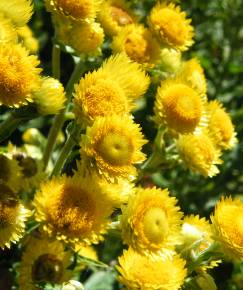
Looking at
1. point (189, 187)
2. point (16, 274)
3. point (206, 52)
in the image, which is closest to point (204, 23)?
point (206, 52)

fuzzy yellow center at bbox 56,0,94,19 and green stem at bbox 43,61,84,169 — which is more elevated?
fuzzy yellow center at bbox 56,0,94,19

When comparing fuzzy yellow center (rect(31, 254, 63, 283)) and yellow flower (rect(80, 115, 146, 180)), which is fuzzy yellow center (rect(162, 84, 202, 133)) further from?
fuzzy yellow center (rect(31, 254, 63, 283))

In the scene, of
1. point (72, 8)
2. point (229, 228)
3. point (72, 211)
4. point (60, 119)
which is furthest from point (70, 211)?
point (72, 8)

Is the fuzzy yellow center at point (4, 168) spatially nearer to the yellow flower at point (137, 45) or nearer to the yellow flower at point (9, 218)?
the yellow flower at point (9, 218)

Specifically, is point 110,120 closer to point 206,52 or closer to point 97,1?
point 97,1

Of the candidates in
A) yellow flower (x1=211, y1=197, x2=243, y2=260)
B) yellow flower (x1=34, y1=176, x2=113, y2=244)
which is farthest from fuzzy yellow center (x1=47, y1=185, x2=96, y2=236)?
yellow flower (x1=211, y1=197, x2=243, y2=260)

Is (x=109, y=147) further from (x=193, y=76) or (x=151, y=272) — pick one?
(x=193, y=76)
